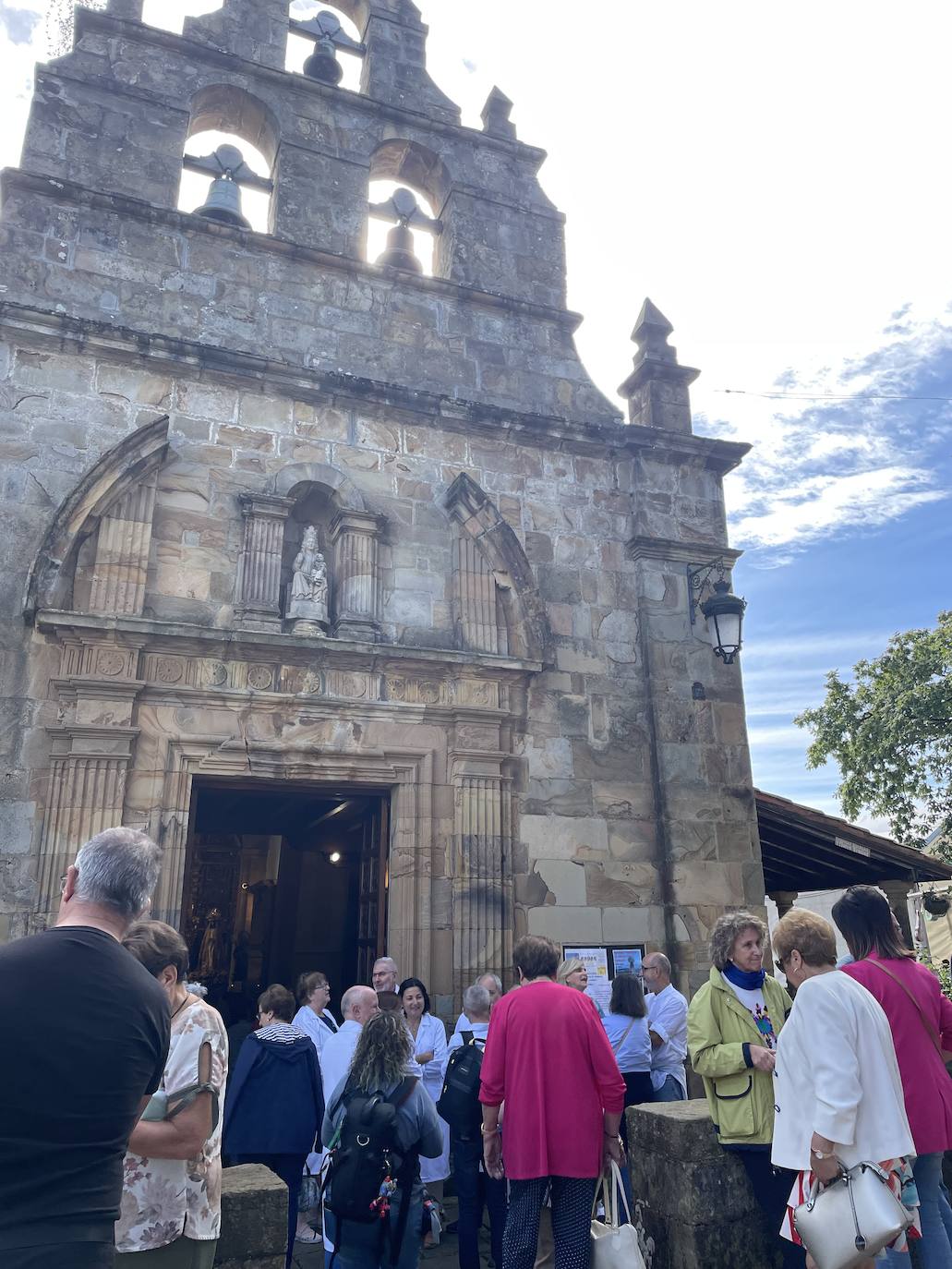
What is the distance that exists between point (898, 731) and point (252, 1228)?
16398 millimetres

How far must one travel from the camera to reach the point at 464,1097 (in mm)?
4371

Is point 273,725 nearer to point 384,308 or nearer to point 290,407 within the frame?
point 290,407

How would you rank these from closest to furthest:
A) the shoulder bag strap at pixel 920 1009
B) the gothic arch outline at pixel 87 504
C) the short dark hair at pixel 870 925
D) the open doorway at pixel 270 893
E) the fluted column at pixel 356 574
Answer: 1. the shoulder bag strap at pixel 920 1009
2. the short dark hair at pixel 870 925
3. the gothic arch outline at pixel 87 504
4. the fluted column at pixel 356 574
5. the open doorway at pixel 270 893

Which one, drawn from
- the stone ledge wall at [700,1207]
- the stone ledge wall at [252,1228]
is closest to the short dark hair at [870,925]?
the stone ledge wall at [700,1207]

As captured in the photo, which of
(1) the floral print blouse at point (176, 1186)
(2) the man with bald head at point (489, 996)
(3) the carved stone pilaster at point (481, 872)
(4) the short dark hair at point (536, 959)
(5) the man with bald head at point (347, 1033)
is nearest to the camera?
(1) the floral print blouse at point (176, 1186)

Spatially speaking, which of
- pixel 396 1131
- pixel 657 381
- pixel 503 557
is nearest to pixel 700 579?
pixel 503 557

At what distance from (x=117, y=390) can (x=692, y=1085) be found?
7.23 meters

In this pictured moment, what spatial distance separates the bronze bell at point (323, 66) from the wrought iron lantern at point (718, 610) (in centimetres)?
624

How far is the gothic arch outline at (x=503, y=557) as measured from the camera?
26.1ft

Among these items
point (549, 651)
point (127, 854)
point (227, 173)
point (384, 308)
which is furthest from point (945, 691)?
point (127, 854)

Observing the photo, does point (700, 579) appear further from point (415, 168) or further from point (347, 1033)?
point (347, 1033)

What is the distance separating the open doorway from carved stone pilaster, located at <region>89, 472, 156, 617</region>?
3097 mm

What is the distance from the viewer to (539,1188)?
3588 mm

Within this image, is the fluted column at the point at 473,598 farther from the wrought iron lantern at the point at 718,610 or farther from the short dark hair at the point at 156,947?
→ the short dark hair at the point at 156,947
